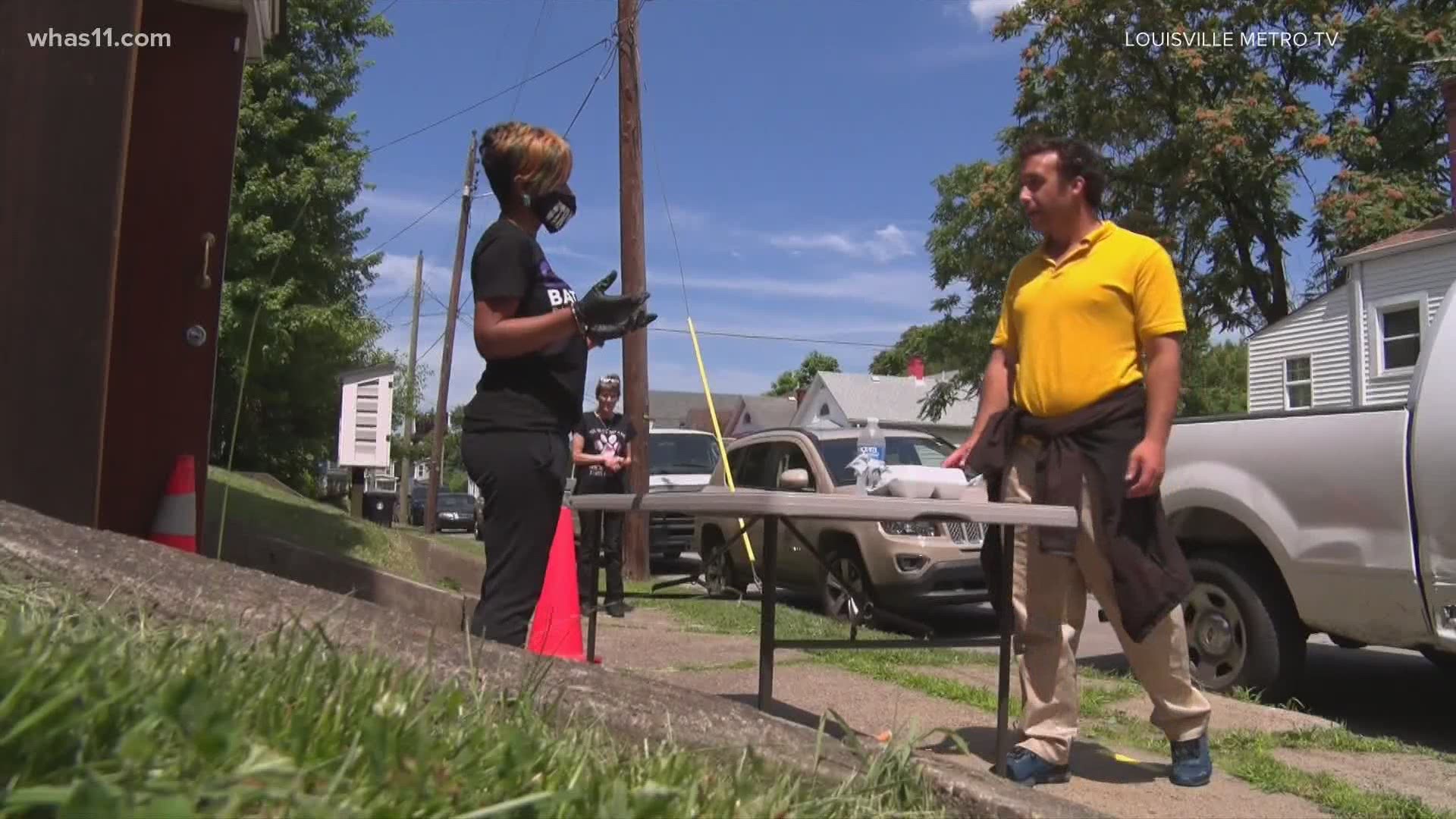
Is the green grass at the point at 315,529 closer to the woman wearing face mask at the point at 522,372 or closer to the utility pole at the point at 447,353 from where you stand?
the woman wearing face mask at the point at 522,372

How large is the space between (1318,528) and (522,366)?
358 cm

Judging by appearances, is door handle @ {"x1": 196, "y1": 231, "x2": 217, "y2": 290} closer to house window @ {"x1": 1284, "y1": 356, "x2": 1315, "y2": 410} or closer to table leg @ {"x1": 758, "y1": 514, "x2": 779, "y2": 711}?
table leg @ {"x1": 758, "y1": 514, "x2": 779, "y2": 711}

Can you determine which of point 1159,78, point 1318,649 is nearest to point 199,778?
point 1318,649

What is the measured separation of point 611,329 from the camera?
128 inches

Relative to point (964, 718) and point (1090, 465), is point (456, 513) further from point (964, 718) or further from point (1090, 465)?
point (1090, 465)

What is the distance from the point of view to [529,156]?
11.2 feet

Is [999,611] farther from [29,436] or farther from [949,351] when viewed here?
[949,351]

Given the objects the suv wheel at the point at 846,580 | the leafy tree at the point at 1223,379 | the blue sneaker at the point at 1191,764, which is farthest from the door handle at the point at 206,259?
the leafy tree at the point at 1223,379

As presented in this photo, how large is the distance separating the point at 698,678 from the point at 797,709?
0.88m

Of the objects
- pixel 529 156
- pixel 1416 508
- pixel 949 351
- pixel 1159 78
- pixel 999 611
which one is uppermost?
pixel 1159 78

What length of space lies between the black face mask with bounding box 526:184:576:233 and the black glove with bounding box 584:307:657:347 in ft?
1.31

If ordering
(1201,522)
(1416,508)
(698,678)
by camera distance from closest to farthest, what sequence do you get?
(1416,508) → (698,678) → (1201,522)

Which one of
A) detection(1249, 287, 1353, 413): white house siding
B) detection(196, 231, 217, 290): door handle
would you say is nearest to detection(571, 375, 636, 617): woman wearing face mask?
detection(196, 231, 217, 290): door handle

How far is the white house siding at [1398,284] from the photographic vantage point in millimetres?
21375
